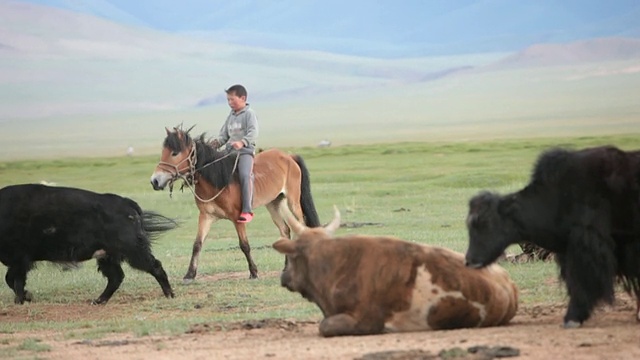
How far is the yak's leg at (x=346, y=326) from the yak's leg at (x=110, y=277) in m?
4.77

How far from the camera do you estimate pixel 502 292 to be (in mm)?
9367

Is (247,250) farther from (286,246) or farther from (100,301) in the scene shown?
(286,246)

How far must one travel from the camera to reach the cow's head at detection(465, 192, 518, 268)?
9.30m

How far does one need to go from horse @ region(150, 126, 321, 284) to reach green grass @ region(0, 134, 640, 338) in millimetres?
641

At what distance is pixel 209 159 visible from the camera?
51.9 feet

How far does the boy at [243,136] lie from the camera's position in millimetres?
15758

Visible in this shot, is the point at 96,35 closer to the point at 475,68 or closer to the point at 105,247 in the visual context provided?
the point at 475,68

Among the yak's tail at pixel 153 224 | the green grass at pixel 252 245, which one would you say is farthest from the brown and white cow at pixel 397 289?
the yak's tail at pixel 153 224

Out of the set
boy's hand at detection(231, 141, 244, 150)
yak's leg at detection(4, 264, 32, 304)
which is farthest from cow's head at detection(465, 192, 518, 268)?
boy's hand at detection(231, 141, 244, 150)

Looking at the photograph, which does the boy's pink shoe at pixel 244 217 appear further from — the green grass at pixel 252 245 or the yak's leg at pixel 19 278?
the yak's leg at pixel 19 278

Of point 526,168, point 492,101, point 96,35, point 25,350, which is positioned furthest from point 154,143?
point 25,350

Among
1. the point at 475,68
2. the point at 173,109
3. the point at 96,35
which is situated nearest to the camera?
the point at 173,109

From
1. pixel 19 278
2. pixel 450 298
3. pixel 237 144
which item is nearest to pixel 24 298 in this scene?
pixel 19 278

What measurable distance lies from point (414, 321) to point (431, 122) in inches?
4414
